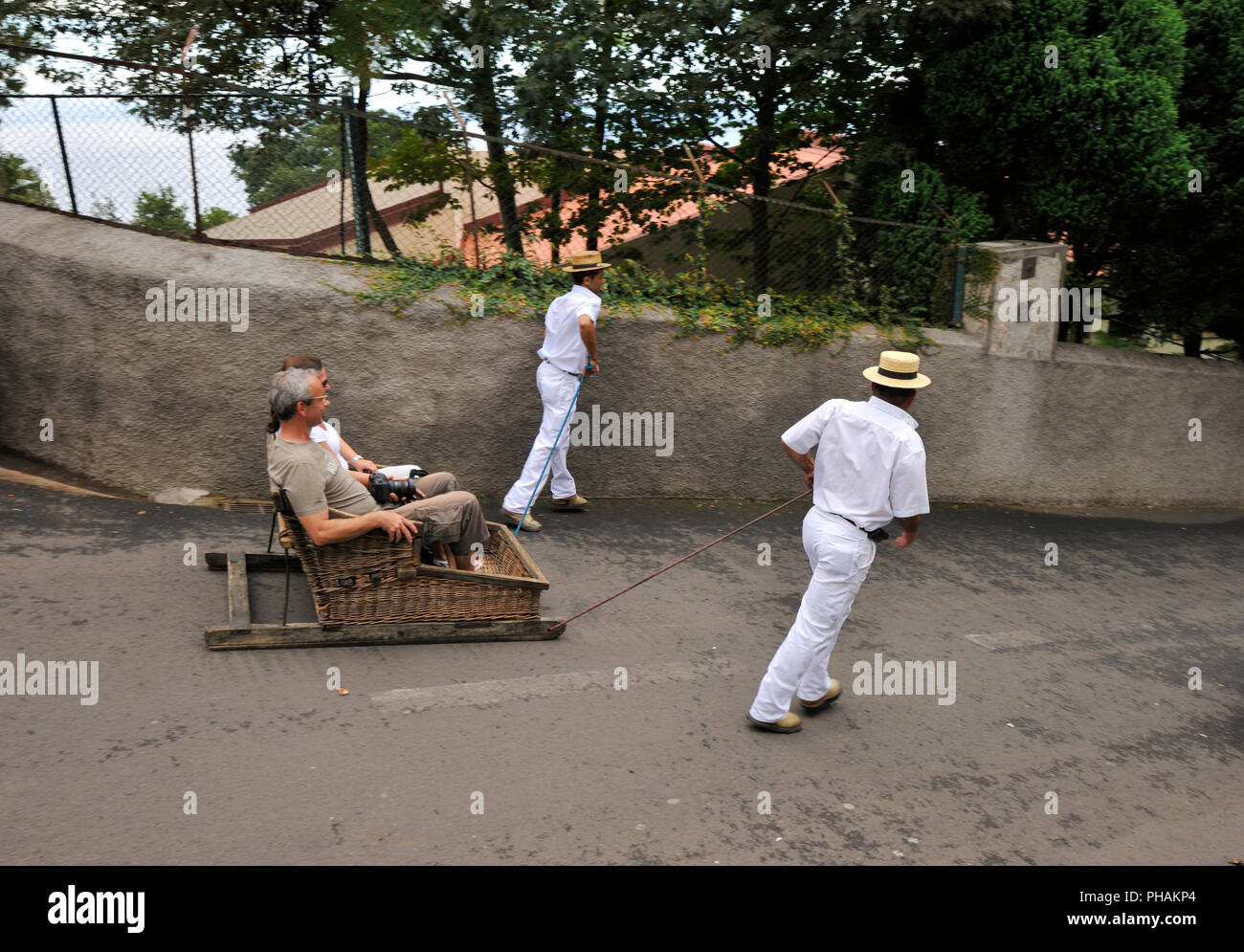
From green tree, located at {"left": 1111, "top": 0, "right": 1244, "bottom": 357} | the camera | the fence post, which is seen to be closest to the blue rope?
the camera

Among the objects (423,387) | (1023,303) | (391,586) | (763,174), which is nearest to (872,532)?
(391,586)

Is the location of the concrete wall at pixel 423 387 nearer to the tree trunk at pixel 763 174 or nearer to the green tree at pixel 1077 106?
the tree trunk at pixel 763 174

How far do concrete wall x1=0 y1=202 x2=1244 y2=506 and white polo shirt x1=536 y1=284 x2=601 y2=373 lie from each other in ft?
1.48

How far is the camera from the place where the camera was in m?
5.69

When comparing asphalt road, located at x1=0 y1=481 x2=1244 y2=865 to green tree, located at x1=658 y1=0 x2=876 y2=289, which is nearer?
asphalt road, located at x1=0 y1=481 x2=1244 y2=865

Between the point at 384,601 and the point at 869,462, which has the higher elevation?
the point at 869,462

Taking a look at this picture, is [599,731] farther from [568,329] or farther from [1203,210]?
[1203,210]

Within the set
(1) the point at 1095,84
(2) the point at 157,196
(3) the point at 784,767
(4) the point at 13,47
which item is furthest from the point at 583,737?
(1) the point at 1095,84

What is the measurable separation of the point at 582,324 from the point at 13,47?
185 inches

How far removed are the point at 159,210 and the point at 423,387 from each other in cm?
240

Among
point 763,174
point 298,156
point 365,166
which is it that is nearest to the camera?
point 298,156

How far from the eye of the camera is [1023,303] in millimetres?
9438

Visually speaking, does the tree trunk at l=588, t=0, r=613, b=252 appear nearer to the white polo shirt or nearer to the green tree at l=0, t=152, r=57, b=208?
the white polo shirt

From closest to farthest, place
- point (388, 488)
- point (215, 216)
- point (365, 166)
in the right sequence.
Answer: point (388, 488) < point (215, 216) < point (365, 166)
